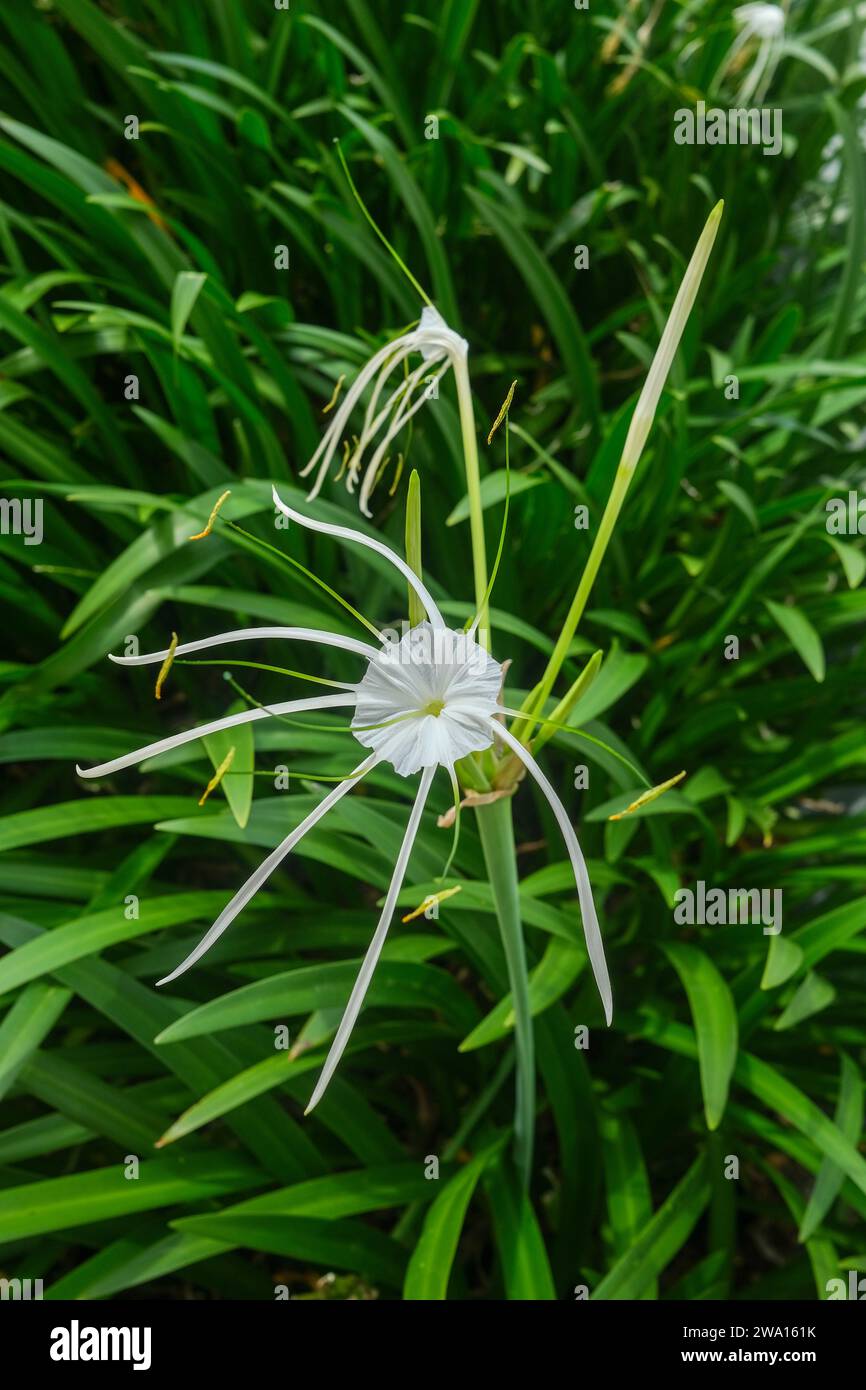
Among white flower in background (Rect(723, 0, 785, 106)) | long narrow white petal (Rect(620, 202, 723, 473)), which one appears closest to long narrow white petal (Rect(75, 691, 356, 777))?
long narrow white petal (Rect(620, 202, 723, 473))

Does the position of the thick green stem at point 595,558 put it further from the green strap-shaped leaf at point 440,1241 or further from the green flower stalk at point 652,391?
the green strap-shaped leaf at point 440,1241

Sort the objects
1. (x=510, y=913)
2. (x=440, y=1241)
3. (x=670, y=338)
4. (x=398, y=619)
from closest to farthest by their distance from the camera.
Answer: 1. (x=670, y=338)
2. (x=510, y=913)
3. (x=440, y=1241)
4. (x=398, y=619)

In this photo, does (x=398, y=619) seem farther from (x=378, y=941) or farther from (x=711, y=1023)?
(x=378, y=941)

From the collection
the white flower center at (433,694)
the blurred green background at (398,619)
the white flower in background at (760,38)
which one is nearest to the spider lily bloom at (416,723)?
the white flower center at (433,694)

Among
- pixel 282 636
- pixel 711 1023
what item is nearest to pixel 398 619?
pixel 711 1023
